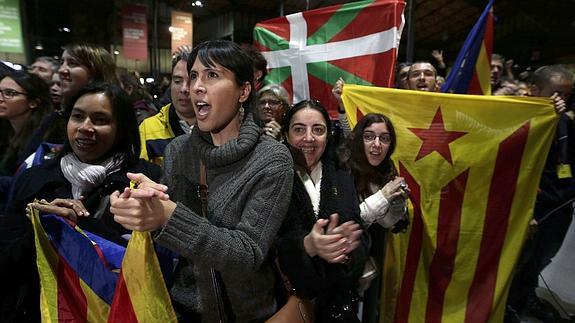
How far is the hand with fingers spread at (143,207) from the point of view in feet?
3.83

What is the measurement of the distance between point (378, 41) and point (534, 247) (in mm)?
2403

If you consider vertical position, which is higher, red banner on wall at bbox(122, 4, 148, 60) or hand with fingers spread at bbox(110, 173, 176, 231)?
red banner on wall at bbox(122, 4, 148, 60)

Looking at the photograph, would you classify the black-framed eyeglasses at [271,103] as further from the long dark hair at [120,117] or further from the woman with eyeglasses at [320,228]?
the long dark hair at [120,117]

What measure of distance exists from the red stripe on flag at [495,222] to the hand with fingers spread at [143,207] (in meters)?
2.43

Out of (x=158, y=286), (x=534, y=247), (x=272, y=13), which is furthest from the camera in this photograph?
(x=272, y=13)

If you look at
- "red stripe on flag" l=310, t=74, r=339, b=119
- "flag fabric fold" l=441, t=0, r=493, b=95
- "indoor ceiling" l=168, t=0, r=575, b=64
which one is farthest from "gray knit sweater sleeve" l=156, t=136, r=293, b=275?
"indoor ceiling" l=168, t=0, r=575, b=64

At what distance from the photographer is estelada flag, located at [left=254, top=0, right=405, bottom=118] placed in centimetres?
→ 352

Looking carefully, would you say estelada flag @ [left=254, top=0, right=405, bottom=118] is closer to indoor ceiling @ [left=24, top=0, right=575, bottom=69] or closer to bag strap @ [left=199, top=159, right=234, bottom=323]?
bag strap @ [left=199, top=159, right=234, bottom=323]

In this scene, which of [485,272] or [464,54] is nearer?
[485,272]

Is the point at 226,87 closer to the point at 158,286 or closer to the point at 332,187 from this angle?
the point at 158,286

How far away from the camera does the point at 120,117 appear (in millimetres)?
1937

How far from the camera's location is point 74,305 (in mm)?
1685

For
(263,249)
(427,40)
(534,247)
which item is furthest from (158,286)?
(427,40)

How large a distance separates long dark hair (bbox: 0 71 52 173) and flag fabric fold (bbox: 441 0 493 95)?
305 centimetres
